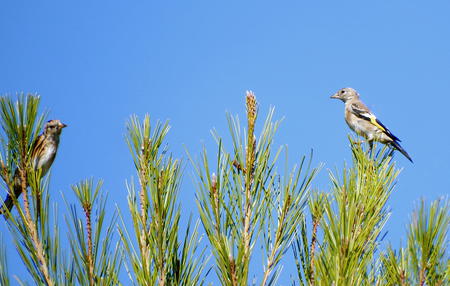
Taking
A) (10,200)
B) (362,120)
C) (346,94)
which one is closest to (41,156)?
(10,200)

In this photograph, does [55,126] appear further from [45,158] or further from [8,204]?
[8,204]

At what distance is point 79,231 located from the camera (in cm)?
288

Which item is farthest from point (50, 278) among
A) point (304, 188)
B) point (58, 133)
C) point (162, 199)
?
point (58, 133)

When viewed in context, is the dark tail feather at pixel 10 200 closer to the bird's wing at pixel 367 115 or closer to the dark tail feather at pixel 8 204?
the dark tail feather at pixel 8 204

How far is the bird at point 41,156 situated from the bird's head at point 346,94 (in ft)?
27.6

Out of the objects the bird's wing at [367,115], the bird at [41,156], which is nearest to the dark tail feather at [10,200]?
the bird at [41,156]

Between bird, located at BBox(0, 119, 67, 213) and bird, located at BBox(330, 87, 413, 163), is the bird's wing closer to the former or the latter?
bird, located at BBox(330, 87, 413, 163)

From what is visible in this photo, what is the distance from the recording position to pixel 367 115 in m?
10.2

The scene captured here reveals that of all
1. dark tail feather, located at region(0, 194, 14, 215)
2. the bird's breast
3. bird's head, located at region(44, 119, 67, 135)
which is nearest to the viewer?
dark tail feather, located at region(0, 194, 14, 215)

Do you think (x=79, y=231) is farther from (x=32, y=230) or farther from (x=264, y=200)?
(x=264, y=200)

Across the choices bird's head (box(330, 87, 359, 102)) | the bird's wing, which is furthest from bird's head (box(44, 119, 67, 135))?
bird's head (box(330, 87, 359, 102))

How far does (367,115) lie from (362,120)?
0.36ft

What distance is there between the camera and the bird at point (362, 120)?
352 inches

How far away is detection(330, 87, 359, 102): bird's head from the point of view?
1184cm
